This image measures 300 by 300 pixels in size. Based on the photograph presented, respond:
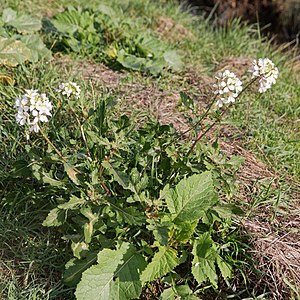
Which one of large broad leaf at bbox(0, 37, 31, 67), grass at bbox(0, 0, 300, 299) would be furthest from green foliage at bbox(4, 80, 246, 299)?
large broad leaf at bbox(0, 37, 31, 67)

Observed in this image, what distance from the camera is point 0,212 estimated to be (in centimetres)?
269

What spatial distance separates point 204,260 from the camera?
2410 mm

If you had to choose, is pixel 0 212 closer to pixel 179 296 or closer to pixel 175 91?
pixel 179 296

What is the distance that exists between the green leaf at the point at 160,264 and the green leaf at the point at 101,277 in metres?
0.14

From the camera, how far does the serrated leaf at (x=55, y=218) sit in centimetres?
239

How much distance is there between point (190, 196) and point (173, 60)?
1.60 meters

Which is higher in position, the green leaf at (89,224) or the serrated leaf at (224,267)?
the serrated leaf at (224,267)

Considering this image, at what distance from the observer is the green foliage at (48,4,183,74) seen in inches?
147

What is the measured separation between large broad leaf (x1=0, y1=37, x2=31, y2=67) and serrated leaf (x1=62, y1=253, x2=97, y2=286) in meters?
1.40

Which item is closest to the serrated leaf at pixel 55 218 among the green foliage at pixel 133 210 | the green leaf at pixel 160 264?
the green foliage at pixel 133 210

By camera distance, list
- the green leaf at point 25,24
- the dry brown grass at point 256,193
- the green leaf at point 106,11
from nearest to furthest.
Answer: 1. the dry brown grass at point 256,193
2. the green leaf at point 25,24
3. the green leaf at point 106,11

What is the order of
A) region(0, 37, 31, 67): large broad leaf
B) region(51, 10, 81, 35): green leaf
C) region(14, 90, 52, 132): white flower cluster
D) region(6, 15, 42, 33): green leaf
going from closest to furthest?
1. region(14, 90, 52, 132): white flower cluster
2. region(0, 37, 31, 67): large broad leaf
3. region(6, 15, 42, 33): green leaf
4. region(51, 10, 81, 35): green leaf

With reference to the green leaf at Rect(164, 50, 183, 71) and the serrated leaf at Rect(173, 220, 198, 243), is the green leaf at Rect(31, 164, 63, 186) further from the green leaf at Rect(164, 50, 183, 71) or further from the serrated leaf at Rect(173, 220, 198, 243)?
the green leaf at Rect(164, 50, 183, 71)

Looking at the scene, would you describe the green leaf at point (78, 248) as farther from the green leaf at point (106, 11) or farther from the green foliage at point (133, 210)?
the green leaf at point (106, 11)
